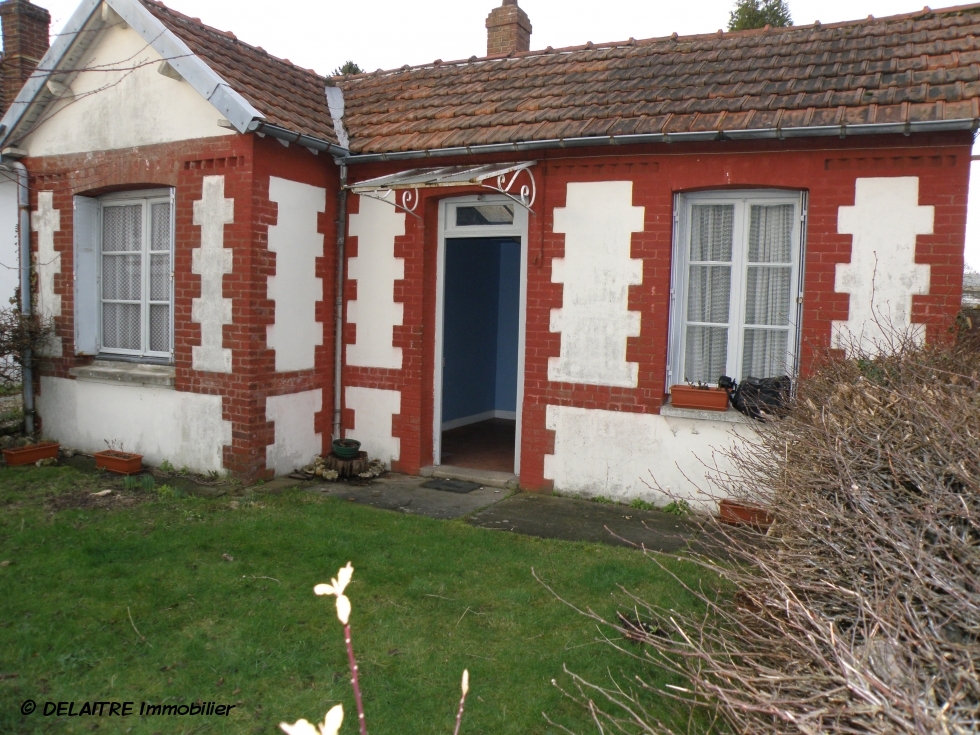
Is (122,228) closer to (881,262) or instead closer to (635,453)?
(635,453)

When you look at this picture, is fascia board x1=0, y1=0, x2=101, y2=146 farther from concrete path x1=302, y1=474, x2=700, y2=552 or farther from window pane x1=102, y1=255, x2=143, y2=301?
concrete path x1=302, y1=474, x2=700, y2=552

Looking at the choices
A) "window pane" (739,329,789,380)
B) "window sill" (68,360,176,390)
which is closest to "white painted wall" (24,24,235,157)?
"window sill" (68,360,176,390)

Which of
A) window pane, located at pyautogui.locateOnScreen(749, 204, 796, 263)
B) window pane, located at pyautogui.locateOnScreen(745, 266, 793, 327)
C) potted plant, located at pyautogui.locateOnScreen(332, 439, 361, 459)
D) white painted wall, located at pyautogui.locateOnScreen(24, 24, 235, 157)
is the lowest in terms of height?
potted plant, located at pyautogui.locateOnScreen(332, 439, 361, 459)

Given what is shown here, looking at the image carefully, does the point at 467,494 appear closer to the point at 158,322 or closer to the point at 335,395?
the point at 335,395

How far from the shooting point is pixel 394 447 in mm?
8898

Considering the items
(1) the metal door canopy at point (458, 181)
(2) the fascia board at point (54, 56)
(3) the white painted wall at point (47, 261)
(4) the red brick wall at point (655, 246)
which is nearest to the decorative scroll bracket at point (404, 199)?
(1) the metal door canopy at point (458, 181)

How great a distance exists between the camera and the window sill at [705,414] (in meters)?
7.10

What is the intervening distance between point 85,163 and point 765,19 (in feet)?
69.9

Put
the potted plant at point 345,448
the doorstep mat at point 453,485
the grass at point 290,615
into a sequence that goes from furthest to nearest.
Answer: the potted plant at point 345,448, the doorstep mat at point 453,485, the grass at point 290,615

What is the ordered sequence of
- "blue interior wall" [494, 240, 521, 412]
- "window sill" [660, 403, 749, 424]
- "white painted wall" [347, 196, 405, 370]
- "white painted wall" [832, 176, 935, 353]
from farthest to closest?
"blue interior wall" [494, 240, 521, 412] → "white painted wall" [347, 196, 405, 370] → "window sill" [660, 403, 749, 424] → "white painted wall" [832, 176, 935, 353]

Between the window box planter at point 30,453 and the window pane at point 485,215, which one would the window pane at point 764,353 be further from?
the window box planter at point 30,453

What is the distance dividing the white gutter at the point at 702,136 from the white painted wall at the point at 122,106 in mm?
1971

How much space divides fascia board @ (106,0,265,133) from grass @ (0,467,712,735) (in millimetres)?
3862

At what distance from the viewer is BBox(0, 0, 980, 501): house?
6867mm
